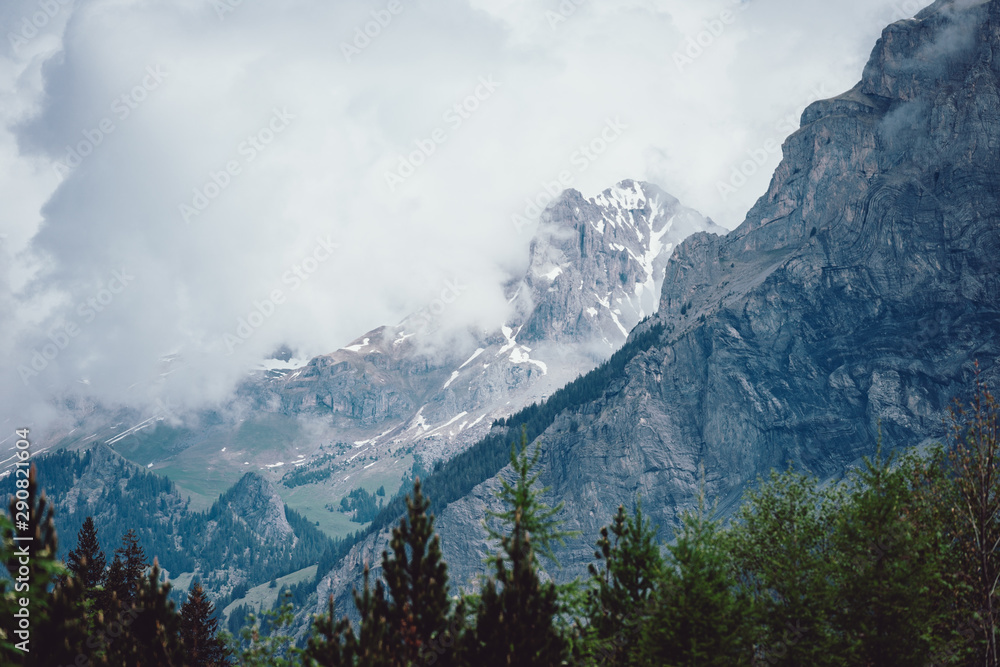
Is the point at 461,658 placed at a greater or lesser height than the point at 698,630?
greater

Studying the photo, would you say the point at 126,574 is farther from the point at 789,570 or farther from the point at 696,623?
the point at 789,570

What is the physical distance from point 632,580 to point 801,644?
34.1 ft

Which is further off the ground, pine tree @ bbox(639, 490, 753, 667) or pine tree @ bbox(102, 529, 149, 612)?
pine tree @ bbox(102, 529, 149, 612)

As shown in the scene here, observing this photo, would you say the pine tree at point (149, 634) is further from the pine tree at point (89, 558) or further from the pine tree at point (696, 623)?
the pine tree at point (89, 558)

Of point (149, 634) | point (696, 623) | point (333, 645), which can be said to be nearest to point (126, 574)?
point (149, 634)

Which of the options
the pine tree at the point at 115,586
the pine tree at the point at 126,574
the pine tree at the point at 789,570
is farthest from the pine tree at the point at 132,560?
the pine tree at the point at 789,570

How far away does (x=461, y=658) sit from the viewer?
106ft

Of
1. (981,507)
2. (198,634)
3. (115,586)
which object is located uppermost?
(115,586)

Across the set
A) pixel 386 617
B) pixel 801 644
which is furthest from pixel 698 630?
pixel 386 617

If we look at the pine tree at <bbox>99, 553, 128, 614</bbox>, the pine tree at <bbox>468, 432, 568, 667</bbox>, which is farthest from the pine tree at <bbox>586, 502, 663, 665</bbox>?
the pine tree at <bbox>99, 553, 128, 614</bbox>

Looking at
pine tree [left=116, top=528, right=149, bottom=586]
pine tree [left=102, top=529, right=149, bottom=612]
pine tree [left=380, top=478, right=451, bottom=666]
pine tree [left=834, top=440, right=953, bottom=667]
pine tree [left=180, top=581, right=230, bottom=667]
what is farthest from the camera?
pine tree [left=116, top=528, right=149, bottom=586]

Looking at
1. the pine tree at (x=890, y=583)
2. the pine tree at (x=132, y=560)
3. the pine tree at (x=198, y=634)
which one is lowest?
the pine tree at (x=890, y=583)

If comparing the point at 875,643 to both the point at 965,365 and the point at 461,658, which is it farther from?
the point at 965,365

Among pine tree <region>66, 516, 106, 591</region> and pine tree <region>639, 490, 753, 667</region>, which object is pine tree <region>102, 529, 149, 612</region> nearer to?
pine tree <region>66, 516, 106, 591</region>
